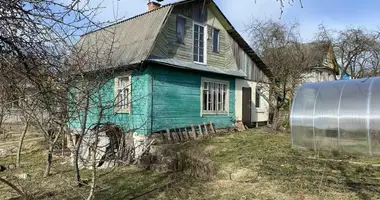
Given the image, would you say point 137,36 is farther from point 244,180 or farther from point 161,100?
point 244,180

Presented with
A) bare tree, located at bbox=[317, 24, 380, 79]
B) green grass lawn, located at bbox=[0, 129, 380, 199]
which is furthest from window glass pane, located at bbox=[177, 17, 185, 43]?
bare tree, located at bbox=[317, 24, 380, 79]

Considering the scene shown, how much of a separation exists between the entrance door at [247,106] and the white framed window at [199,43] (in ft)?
11.6

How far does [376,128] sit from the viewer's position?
6.72 metres

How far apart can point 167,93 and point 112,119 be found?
2.51m

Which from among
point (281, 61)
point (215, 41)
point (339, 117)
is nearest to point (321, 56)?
point (281, 61)

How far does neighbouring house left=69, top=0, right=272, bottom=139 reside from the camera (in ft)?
35.1

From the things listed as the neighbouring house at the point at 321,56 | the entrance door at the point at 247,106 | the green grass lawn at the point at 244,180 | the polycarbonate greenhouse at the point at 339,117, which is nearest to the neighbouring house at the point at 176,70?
the entrance door at the point at 247,106

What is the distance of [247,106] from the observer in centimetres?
1563

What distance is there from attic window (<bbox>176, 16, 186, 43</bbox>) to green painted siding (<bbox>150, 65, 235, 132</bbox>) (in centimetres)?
139

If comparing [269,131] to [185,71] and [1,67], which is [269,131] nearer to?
[185,71]

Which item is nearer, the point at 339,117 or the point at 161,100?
the point at 339,117

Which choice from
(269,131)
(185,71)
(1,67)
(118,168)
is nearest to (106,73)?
(118,168)

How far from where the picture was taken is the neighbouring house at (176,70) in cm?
1070

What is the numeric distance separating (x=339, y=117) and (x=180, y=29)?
7326mm
